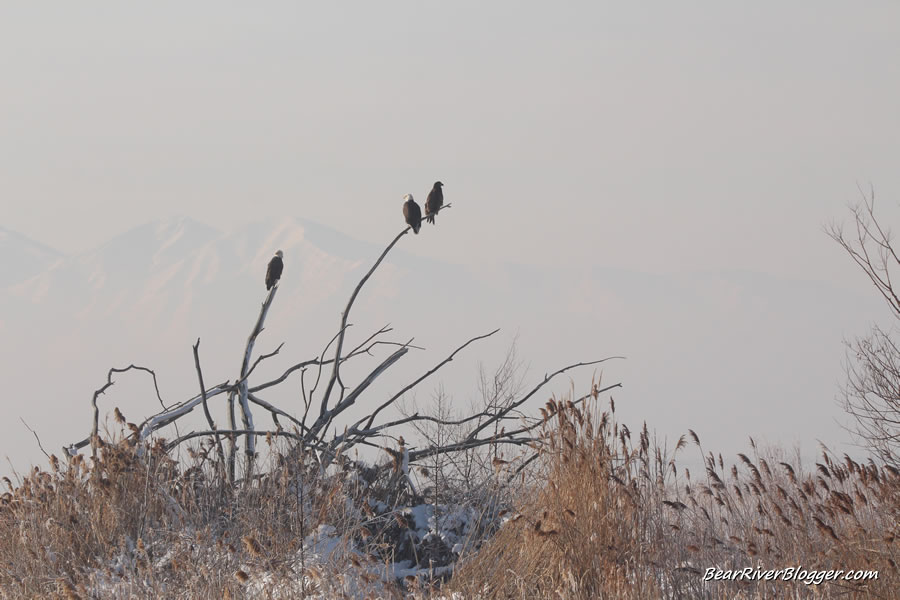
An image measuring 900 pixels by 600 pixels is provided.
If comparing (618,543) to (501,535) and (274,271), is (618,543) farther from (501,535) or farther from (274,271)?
(274,271)

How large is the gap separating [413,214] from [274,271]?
1384 mm

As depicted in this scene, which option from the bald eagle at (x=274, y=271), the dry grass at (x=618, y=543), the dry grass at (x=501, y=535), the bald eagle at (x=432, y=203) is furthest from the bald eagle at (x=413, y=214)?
the dry grass at (x=618, y=543)

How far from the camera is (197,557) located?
554 cm

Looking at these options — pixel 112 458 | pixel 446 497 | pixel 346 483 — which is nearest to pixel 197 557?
pixel 346 483

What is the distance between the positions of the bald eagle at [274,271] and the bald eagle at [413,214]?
124cm

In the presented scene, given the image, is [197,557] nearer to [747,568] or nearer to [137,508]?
[137,508]

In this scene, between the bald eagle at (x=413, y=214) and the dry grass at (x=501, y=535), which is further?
the bald eagle at (x=413, y=214)

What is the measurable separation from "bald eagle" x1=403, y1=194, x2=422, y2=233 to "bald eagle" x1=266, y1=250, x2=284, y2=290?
4.07 feet

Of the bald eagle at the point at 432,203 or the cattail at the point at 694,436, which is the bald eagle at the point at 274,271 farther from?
the cattail at the point at 694,436

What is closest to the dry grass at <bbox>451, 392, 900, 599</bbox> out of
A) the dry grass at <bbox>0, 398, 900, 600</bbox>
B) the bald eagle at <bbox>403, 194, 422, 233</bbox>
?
the dry grass at <bbox>0, 398, 900, 600</bbox>

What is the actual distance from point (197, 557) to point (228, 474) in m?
2.19

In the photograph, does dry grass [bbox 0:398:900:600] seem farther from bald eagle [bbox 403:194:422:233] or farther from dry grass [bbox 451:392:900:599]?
bald eagle [bbox 403:194:422:233]

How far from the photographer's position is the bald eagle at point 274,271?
8.87 m

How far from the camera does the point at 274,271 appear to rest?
29.1 feet
